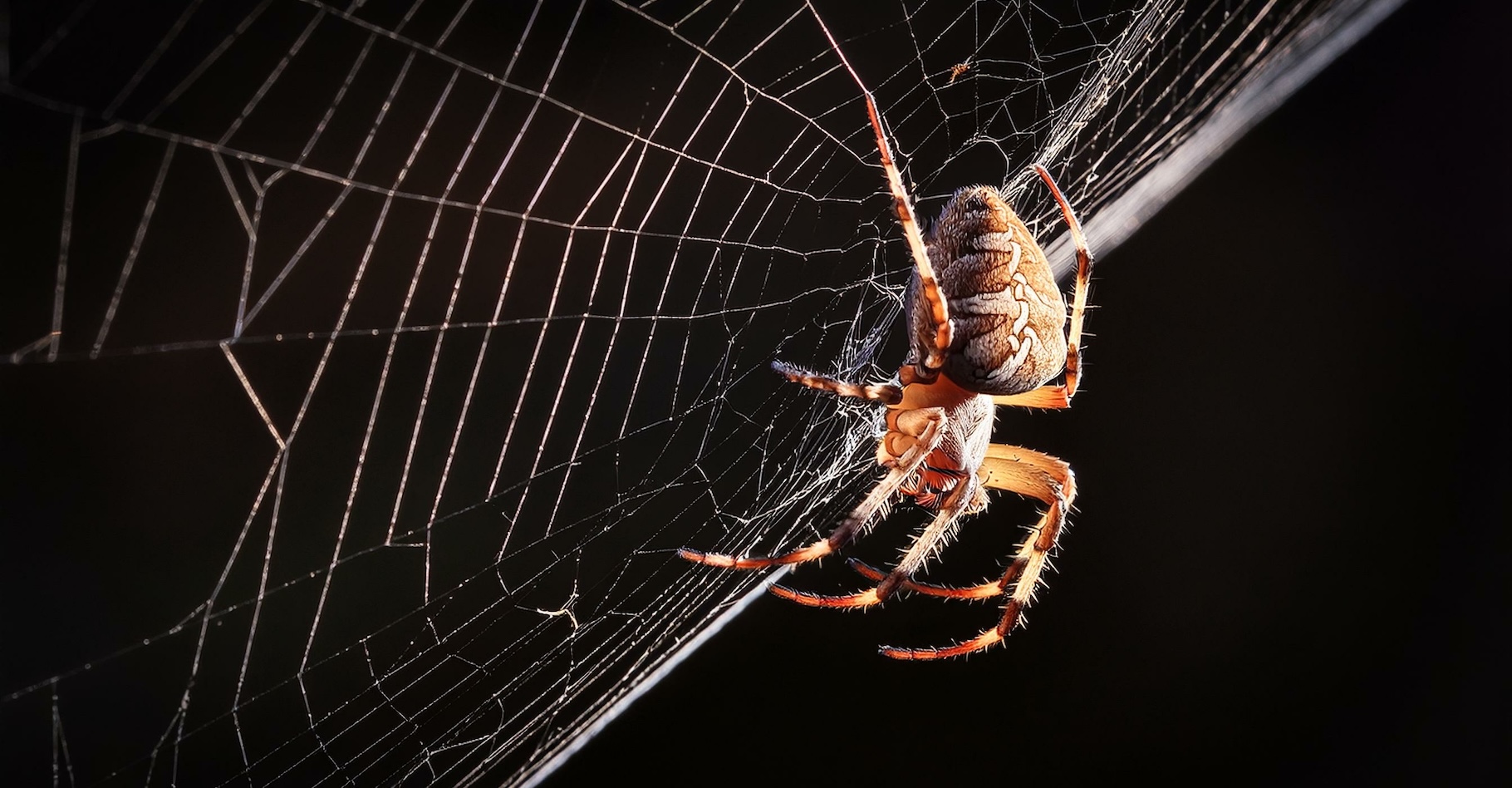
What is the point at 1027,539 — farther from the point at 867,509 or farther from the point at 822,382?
the point at 822,382

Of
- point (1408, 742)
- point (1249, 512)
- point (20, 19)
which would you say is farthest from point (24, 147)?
point (1408, 742)

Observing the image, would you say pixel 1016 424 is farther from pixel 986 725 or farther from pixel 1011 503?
pixel 986 725

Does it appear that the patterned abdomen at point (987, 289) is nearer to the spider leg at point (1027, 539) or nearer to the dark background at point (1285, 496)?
the spider leg at point (1027, 539)

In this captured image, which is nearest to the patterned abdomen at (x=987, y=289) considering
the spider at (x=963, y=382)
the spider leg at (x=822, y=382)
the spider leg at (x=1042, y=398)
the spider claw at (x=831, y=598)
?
the spider at (x=963, y=382)

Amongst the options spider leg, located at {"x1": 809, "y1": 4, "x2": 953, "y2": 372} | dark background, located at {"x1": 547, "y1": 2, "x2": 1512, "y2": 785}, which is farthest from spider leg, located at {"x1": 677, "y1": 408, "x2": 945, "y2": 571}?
dark background, located at {"x1": 547, "y1": 2, "x2": 1512, "y2": 785}

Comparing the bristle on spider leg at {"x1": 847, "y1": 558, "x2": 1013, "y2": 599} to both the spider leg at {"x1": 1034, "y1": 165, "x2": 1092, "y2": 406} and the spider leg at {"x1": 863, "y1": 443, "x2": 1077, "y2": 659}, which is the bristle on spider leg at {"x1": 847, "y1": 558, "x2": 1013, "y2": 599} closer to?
the spider leg at {"x1": 863, "y1": 443, "x2": 1077, "y2": 659}

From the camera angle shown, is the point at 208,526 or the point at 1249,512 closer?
the point at 208,526

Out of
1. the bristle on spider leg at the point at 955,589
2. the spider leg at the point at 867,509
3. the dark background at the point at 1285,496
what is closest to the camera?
the spider leg at the point at 867,509
